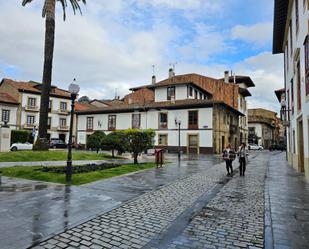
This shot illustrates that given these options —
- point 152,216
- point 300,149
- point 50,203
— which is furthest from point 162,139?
point 152,216

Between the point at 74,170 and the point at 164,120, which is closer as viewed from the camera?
the point at 74,170

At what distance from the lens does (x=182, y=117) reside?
118ft

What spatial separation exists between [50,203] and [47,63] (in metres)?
13.7

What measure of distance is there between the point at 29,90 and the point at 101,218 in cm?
4736

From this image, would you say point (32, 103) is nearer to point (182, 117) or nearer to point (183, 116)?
point (182, 117)

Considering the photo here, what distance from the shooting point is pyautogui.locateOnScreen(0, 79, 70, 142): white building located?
46.9m

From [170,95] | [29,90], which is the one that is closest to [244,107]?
[170,95]

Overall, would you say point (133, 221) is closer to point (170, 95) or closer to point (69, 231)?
point (69, 231)

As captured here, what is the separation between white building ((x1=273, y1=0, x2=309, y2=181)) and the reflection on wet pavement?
6.65 m

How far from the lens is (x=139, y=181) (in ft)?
35.1

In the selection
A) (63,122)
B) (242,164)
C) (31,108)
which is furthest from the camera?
(63,122)

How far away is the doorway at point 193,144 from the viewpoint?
34.7 metres

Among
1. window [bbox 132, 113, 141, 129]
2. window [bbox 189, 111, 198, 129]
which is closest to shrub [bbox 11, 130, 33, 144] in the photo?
window [bbox 132, 113, 141, 129]

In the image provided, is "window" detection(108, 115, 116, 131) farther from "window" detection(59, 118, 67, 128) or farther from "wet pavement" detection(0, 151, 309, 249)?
"wet pavement" detection(0, 151, 309, 249)
